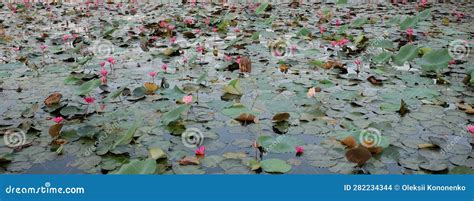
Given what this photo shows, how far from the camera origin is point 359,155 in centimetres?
238

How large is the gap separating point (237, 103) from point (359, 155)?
1161mm

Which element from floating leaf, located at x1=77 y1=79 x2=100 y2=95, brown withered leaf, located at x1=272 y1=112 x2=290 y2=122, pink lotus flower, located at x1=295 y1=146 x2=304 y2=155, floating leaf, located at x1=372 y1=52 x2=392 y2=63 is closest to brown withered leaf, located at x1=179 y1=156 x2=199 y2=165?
pink lotus flower, located at x1=295 y1=146 x2=304 y2=155

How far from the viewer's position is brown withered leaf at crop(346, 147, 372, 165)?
236cm

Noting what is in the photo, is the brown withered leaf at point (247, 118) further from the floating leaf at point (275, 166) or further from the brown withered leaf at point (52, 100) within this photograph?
the brown withered leaf at point (52, 100)

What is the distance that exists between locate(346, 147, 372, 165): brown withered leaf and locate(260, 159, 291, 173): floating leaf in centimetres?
35

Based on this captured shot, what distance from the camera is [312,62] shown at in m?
4.38

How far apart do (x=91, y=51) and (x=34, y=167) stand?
9.72ft

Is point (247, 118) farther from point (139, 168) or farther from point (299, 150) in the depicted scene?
point (139, 168)

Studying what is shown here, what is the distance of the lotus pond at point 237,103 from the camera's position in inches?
103

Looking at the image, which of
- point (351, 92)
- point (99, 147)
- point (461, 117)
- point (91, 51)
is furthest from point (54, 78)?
point (461, 117)

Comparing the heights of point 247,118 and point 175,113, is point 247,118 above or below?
below

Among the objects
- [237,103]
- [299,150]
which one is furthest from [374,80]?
[299,150]

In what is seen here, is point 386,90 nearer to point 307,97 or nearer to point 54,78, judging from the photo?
point 307,97

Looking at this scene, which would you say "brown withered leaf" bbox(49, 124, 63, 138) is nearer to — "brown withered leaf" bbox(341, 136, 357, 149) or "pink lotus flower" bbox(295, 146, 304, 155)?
"pink lotus flower" bbox(295, 146, 304, 155)
